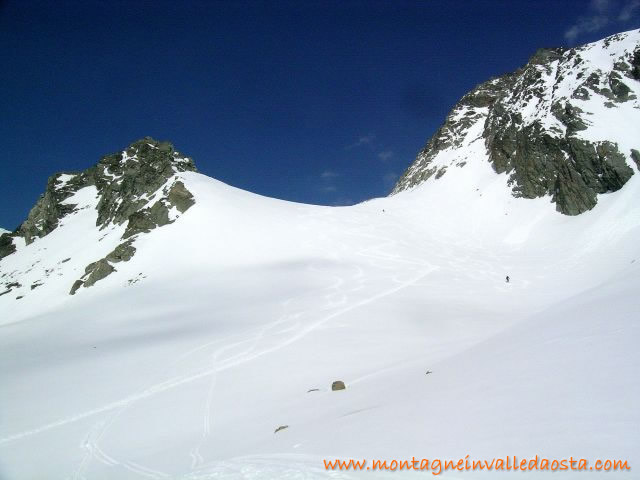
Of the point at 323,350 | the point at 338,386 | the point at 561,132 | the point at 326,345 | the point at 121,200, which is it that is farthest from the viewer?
the point at 121,200

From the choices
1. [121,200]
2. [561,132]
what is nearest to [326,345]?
[561,132]

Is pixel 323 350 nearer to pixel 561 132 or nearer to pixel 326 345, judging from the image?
pixel 326 345

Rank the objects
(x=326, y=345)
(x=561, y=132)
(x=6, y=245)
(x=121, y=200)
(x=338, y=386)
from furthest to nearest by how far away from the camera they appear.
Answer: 1. (x=6, y=245)
2. (x=121, y=200)
3. (x=561, y=132)
4. (x=326, y=345)
5. (x=338, y=386)

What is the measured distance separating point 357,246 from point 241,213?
14.6m

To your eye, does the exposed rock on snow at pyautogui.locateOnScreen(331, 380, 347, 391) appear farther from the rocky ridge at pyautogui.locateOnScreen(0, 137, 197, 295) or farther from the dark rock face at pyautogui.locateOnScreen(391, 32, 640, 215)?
the dark rock face at pyautogui.locateOnScreen(391, 32, 640, 215)

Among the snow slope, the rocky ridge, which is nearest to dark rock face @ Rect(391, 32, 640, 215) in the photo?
the snow slope

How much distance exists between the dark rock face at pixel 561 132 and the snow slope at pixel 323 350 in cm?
320

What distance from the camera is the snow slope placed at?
17.2 ft

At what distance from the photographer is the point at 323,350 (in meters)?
14.2

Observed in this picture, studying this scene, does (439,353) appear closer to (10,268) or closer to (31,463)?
(31,463)

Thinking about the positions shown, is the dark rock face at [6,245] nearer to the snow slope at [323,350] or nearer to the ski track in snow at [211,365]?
the snow slope at [323,350]

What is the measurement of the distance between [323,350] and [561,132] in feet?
151

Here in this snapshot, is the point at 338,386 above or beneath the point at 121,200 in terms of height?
beneath

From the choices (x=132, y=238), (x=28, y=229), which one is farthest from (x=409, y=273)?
(x=28, y=229)
